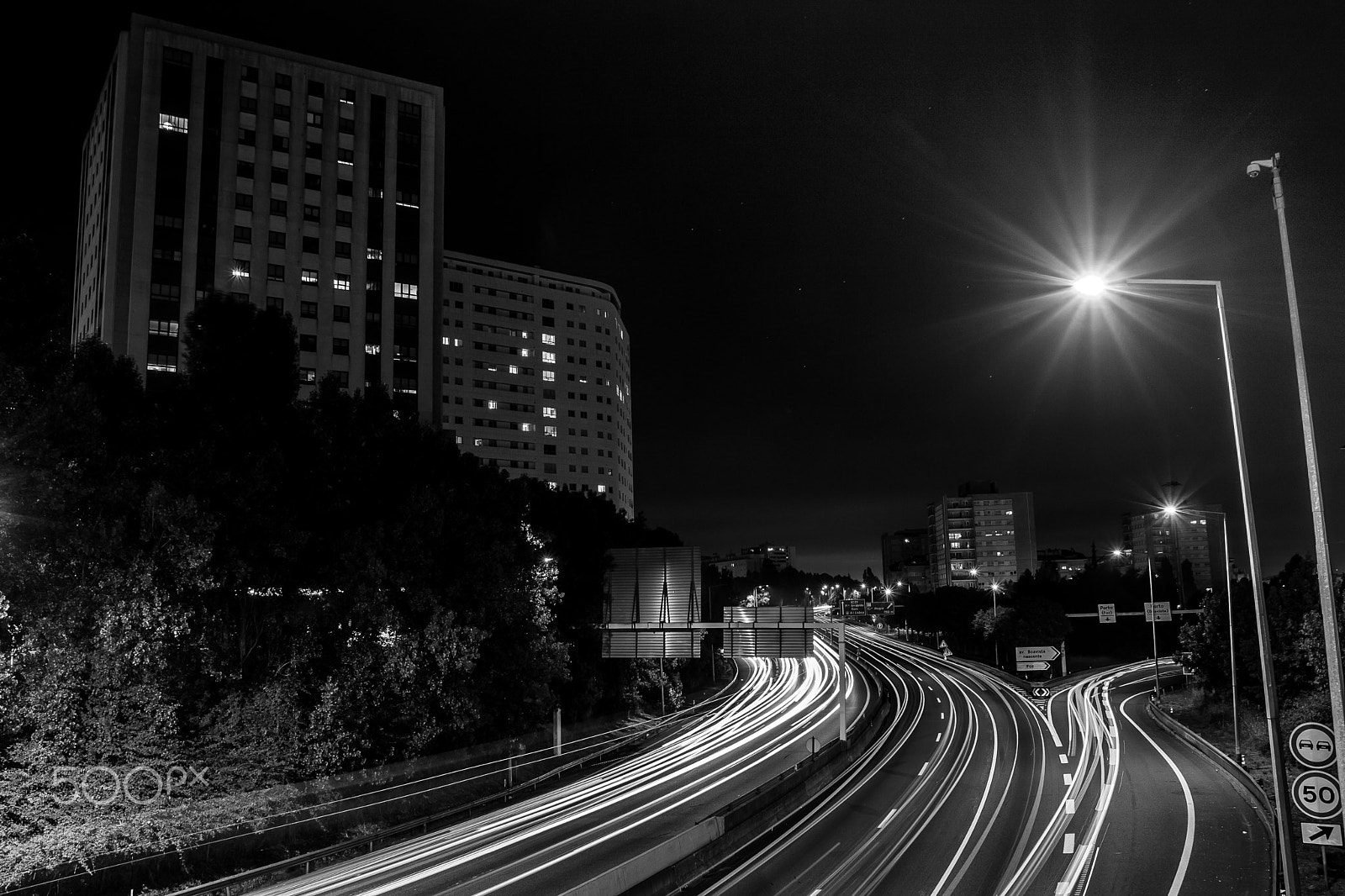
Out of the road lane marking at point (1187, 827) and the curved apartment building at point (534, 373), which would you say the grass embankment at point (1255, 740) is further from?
the curved apartment building at point (534, 373)

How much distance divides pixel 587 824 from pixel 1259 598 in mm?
20073

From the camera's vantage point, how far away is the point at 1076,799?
87.5 feet

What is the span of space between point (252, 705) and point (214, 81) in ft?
247

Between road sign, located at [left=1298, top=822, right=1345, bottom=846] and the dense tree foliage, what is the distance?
2512 cm

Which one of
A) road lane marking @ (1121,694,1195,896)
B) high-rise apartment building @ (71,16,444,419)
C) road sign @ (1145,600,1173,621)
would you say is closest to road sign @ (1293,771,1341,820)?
road lane marking @ (1121,694,1195,896)

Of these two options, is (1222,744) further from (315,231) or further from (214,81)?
(214,81)

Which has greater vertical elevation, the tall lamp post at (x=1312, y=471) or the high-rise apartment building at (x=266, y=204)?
the high-rise apartment building at (x=266, y=204)

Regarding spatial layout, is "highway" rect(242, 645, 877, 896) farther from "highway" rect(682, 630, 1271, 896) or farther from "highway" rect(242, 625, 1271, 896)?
"highway" rect(682, 630, 1271, 896)

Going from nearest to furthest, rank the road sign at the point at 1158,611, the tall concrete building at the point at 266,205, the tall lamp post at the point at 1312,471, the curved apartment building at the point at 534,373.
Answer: the tall lamp post at the point at 1312,471 → the road sign at the point at 1158,611 → the tall concrete building at the point at 266,205 → the curved apartment building at the point at 534,373

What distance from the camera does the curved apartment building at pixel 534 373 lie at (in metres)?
122

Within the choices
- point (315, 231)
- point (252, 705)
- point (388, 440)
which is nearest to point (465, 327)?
point (315, 231)

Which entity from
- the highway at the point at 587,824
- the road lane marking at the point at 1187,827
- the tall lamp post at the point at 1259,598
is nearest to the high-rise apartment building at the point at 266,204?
the highway at the point at 587,824

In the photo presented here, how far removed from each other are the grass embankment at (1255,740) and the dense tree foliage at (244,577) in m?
24.7

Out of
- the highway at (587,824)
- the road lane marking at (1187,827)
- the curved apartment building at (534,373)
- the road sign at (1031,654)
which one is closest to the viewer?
the road lane marking at (1187,827)
